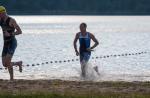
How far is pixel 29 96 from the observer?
15766 millimetres

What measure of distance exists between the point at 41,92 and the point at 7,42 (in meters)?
3.39

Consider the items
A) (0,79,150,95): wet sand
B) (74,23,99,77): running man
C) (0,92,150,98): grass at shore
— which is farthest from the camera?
(74,23,99,77): running man

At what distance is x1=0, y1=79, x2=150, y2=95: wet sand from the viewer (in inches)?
673

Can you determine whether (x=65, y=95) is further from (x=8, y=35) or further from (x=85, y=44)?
(x=85, y=44)

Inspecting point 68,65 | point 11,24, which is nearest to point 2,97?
point 11,24

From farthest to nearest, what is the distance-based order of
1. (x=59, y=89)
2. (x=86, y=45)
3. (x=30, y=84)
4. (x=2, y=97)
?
(x=86, y=45) → (x=30, y=84) → (x=59, y=89) → (x=2, y=97)

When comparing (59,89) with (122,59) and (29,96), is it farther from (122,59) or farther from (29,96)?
(122,59)

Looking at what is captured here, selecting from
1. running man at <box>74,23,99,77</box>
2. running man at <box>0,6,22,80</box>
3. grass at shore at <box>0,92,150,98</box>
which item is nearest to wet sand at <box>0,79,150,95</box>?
grass at shore at <box>0,92,150,98</box>

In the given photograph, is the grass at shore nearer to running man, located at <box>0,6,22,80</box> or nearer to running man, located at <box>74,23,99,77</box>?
running man, located at <box>0,6,22,80</box>

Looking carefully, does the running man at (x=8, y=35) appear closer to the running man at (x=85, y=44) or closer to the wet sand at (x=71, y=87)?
the wet sand at (x=71, y=87)

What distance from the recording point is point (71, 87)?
59.7 ft

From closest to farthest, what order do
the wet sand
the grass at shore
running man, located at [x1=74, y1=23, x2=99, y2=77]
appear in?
1. the grass at shore
2. the wet sand
3. running man, located at [x1=74, y1=23, x2=99, y2=77]

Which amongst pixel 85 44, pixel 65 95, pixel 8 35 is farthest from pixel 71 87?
pixel 85 44

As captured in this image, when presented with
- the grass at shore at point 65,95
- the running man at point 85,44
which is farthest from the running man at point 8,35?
the grass at shore at point 65,95
